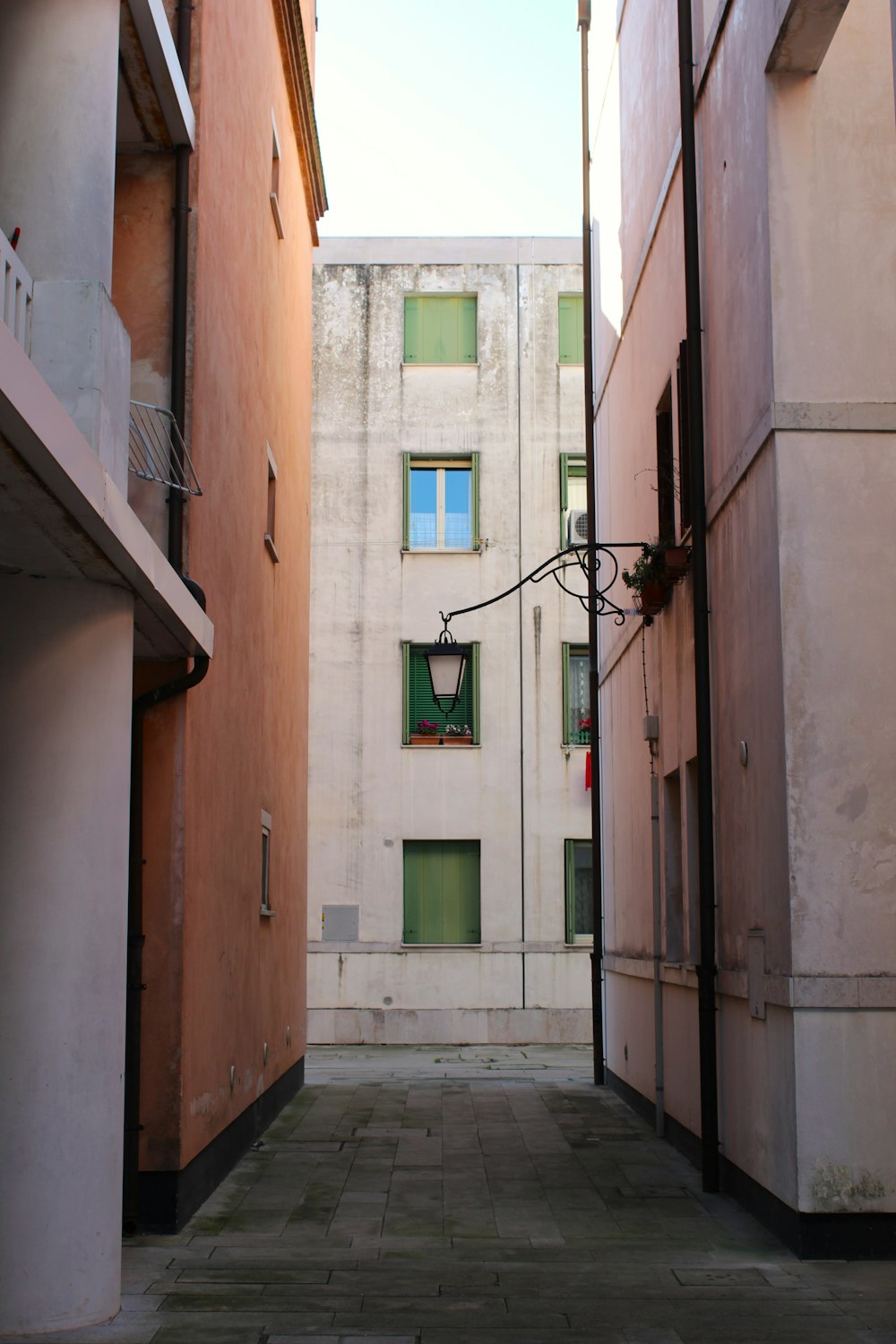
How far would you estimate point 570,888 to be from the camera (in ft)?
76.2

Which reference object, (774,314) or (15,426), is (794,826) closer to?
(774,314)

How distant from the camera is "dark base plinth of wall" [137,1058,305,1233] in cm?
853

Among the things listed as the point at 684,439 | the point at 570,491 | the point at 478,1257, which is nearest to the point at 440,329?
the point at 570,491

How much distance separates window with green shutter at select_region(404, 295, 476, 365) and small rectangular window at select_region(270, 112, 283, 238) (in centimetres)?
1010

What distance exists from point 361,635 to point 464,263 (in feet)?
20.9

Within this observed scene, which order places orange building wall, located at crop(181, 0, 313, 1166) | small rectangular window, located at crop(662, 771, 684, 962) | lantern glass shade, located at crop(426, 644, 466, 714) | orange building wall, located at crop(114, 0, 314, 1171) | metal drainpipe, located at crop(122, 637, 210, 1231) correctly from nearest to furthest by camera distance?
metal drainpipe, located at crop(122, 637, 210, 1231)
orange building wall, located at crop(114, 0, 314, 1171)
orange building wall, located at crop(181, 0, 313, 1166)
lantern glass shade, located at crop(426, 644, 466, 714)
small rectangular window, located at crop(662, 771, 684, 962)

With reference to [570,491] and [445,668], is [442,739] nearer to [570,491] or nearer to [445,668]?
[570,491]

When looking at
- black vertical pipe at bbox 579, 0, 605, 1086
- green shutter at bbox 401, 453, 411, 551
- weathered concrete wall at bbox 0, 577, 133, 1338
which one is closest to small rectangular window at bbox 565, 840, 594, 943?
green shutter at bbox 401, 453, 411, 551

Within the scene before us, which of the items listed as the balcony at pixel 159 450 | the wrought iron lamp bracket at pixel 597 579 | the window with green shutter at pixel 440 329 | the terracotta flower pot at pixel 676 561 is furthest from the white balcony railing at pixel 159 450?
the window with green shutter at pixel 440 329

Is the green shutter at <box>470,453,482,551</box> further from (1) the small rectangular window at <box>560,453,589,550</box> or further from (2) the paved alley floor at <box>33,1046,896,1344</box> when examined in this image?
(2) the paved alley floor at <box>33,1046,896,1344</box>

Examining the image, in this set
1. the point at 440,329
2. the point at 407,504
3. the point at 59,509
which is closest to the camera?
the point at 59,509

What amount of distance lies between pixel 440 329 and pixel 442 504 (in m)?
2.94

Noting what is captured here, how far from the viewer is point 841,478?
Result: 26.9 ft

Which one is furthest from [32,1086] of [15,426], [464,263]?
[464,263]
